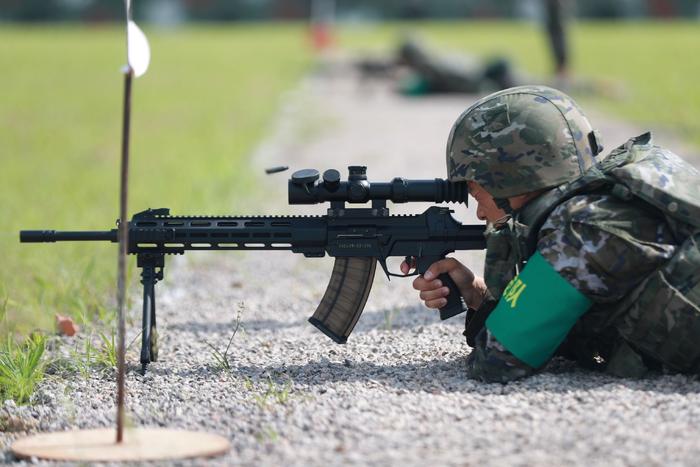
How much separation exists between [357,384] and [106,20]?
65.2 meters

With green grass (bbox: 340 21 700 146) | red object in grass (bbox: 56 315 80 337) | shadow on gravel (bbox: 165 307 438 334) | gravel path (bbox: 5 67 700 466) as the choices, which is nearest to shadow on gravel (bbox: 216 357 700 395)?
gravel path (bbox: 5 67 700 466)

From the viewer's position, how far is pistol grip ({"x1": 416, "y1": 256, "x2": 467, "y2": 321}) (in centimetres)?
493

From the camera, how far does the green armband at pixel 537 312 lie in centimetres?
434

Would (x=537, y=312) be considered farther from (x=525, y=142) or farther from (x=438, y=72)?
(x=438, y=72)

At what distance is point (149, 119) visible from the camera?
62.2ft

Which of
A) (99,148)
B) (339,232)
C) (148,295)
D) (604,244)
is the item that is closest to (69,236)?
(148,295)

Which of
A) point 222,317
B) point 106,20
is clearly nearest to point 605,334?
point 222,317

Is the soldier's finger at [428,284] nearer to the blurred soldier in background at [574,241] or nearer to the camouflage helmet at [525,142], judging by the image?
the blurred soldier in background at [574,241]

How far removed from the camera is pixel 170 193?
10641 mm

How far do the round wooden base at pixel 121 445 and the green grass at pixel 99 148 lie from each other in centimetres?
151

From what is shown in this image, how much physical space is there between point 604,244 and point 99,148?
39.3 feet

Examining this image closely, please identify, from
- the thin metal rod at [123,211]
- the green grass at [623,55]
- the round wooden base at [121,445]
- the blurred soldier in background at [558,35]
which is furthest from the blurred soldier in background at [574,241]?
the blurred soldier in background at [558,35]

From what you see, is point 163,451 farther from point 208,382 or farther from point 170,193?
point 170,193

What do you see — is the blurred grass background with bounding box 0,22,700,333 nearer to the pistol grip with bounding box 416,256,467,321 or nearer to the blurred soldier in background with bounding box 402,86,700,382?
the pistol grip with bounding box 416,256,467,321
